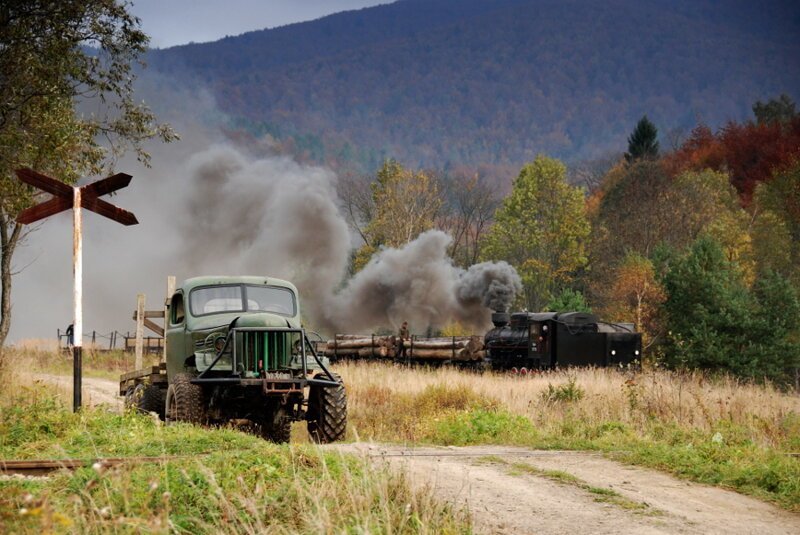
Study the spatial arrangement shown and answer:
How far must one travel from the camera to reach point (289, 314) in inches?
630

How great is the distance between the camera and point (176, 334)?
1612 centimetres

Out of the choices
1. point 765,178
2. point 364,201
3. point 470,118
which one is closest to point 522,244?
point 364,201

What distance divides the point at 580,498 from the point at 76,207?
8648 mm

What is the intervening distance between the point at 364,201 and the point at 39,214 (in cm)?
4828

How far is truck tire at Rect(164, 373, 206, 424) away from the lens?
553 inches

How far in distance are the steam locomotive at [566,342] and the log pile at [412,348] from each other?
1626 millimetres

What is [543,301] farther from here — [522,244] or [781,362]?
[781,362]

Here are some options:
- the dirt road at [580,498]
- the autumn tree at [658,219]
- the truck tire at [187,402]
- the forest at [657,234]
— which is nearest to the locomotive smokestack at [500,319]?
the forest at [657,234]

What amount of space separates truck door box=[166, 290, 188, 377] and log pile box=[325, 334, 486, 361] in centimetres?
2052

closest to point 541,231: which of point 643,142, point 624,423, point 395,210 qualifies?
point 395,210

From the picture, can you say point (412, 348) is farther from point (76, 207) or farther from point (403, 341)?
point (76, 207)

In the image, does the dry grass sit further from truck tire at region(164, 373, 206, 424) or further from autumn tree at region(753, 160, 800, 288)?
autumn tree at region(753, 160, 800, 288)

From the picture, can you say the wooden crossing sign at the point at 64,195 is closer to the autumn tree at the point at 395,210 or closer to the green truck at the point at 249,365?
the green truck at the point at 249,365

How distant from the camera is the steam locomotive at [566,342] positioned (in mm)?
32750
